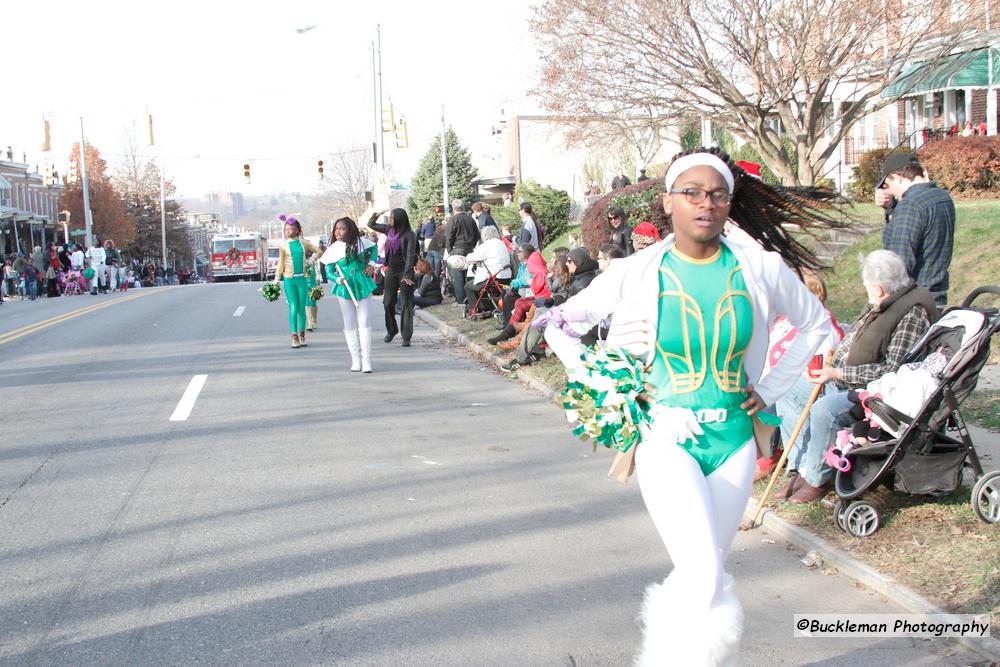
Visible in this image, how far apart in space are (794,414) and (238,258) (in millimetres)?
59175

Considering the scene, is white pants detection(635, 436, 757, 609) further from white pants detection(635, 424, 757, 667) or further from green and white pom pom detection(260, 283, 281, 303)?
green and white pom pom detection(260, 283, 281, 303)

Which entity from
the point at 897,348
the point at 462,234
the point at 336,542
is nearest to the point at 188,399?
the point at 336,542

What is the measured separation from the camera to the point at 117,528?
6.41m

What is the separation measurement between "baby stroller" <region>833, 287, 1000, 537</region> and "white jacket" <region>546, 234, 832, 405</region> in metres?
2.21

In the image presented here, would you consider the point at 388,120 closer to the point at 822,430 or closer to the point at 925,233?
the point at 925,233

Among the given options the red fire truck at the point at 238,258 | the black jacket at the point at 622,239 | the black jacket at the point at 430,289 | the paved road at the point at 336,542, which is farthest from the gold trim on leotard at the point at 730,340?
the red fire truck at the point at 238,258

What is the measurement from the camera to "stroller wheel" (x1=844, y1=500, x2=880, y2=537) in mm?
5805

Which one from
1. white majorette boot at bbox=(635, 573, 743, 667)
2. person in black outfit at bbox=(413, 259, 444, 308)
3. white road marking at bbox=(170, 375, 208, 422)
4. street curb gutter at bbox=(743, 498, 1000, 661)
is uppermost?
person in black outfit at bbox=(413, 259, 444, 308)

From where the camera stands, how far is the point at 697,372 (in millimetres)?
3656

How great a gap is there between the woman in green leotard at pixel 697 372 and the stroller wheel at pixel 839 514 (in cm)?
230

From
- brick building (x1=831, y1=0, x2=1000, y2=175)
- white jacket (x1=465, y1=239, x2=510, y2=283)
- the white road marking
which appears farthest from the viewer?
brick building (x1=831, y1=0, x2=1000, y2=175)

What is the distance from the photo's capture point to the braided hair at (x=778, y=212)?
14.3 feet

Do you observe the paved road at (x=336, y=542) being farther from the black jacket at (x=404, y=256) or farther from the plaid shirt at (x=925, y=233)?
the black jacket at (x=404, y=256)

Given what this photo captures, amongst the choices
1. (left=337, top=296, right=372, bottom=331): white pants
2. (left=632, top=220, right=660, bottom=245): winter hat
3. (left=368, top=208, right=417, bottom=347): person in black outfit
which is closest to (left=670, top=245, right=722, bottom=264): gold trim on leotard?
(left=632, top=220, right=660, bottom=245): winter hat
